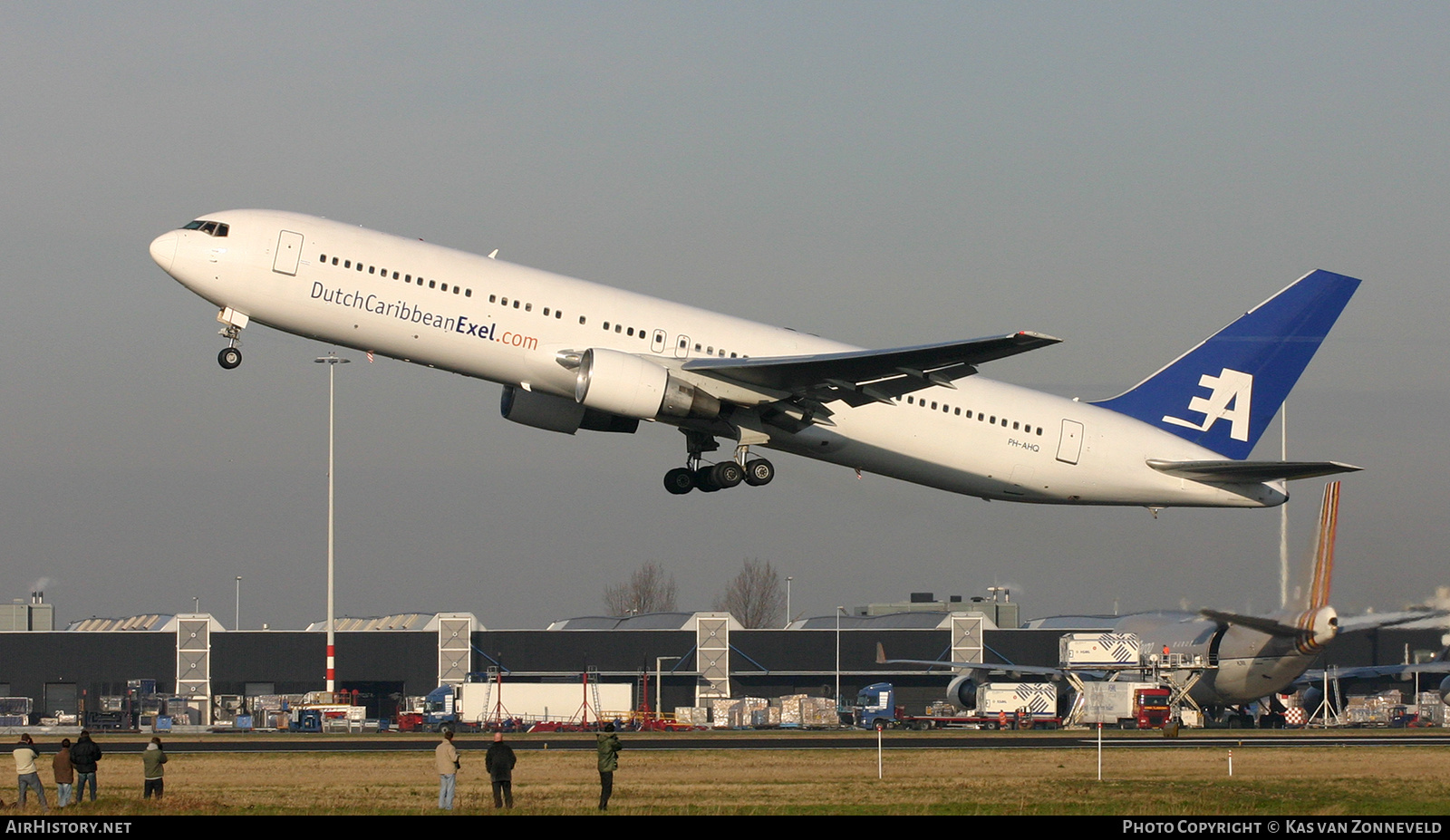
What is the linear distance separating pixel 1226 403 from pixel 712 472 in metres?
15.3

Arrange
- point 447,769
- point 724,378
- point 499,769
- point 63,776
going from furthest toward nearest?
point 724,378, point 63,776, point 499,769, point 447,769

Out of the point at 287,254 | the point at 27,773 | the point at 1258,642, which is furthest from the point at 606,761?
the point at 1258,642

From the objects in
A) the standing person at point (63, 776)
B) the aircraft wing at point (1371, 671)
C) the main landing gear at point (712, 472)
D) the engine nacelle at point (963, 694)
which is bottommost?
the engine nacelle at point (963, 694)

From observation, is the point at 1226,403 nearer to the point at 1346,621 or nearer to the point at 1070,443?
the point at 1070,443

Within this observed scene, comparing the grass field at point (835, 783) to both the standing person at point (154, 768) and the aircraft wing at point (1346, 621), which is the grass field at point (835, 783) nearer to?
the standing person at point (154, 768)

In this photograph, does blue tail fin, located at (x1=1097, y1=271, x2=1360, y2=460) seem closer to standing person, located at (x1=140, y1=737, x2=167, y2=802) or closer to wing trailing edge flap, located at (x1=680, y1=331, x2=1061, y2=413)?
wing trailing edge flap, located at (x1=680, y1=331, x2=1061, y2=413)

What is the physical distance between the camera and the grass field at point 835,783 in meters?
32.2

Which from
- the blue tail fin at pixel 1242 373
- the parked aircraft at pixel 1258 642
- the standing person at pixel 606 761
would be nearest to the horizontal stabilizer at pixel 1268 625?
the parked aircraft at pixel 1258 642

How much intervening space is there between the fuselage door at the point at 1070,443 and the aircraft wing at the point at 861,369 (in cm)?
499

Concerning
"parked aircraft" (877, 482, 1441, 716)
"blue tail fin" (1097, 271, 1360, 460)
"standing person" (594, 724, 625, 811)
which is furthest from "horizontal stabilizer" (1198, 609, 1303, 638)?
"standing person" (594, 724, 625, 811)

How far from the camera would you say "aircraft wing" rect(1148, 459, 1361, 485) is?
146ft

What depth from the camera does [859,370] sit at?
4131 centimetres

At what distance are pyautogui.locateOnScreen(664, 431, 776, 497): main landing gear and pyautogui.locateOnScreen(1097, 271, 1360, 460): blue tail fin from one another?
419 inches

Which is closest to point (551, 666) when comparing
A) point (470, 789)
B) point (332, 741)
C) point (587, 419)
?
point (332, 741)
